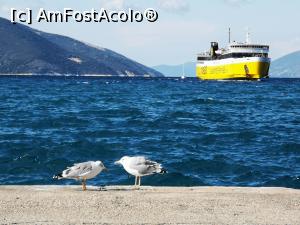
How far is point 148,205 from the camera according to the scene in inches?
351

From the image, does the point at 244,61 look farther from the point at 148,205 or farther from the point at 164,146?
the point at 148,205

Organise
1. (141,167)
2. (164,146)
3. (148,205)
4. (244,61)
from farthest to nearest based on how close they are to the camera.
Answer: (244,61)
(164,146)
(141,167)
(148,205)

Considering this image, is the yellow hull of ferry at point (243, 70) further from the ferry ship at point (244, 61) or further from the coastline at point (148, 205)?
the coastline at point (148, 205)

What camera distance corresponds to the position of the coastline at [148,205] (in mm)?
8086

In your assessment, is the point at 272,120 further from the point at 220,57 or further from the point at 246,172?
the point at 220,57

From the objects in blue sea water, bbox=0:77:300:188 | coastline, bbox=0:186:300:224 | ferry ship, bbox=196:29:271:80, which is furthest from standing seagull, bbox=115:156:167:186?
ferry ship, bbox=196:29:271:80

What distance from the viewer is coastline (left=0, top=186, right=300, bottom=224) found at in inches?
318

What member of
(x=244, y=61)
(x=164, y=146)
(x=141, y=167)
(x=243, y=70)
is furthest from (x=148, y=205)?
(x=243, y=70)

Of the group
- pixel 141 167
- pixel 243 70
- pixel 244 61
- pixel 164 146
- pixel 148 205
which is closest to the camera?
pixel 148 205

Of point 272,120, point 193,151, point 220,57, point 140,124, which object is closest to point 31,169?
point 193,151

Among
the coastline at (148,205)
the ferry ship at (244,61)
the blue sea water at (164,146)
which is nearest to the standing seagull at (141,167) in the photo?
the coastline at (148,205)

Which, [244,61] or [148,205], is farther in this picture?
[244,61]

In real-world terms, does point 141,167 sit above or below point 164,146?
above

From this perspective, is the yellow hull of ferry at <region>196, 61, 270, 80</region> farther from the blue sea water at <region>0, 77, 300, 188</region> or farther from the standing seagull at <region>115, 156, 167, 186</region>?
the standing seagull at <region>115, 156, 167, 186</region>
